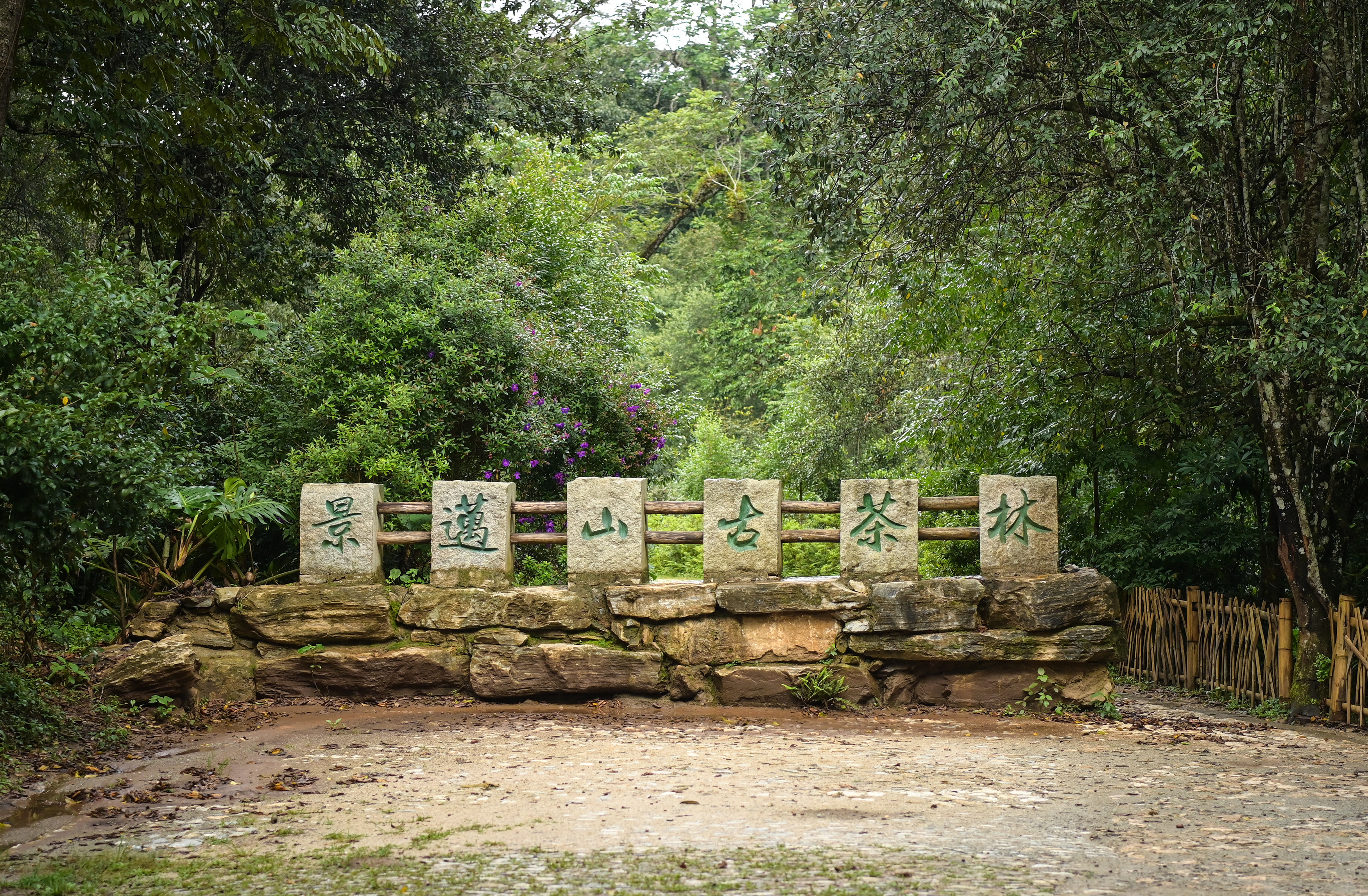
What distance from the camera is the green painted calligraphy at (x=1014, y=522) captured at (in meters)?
8.62

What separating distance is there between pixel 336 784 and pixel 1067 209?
7295 millimetres

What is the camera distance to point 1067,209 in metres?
9.59

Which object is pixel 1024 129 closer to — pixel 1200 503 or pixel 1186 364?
pixel 1186 364

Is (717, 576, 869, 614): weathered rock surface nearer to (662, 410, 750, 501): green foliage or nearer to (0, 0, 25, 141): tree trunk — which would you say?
(0, 0, 25, 141): tree trunk

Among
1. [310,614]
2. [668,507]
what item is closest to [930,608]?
[668,507]

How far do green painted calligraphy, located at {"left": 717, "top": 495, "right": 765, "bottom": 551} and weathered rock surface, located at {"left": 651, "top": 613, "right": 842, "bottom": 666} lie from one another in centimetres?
54

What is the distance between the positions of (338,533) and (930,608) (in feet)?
14.8

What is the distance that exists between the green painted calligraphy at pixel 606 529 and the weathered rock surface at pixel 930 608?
199 cm

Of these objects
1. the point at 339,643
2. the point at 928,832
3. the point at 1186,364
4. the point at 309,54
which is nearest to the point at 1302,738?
the point at 1186,364

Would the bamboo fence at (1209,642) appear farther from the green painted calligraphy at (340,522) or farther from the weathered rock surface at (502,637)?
the green painted calligraphy at (340,522)

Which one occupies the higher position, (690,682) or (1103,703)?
(690,682)

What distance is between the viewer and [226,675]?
848 centimetres

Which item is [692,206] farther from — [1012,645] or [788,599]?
[1012,645]

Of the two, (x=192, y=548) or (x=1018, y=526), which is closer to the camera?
(x=1018, y=526)
